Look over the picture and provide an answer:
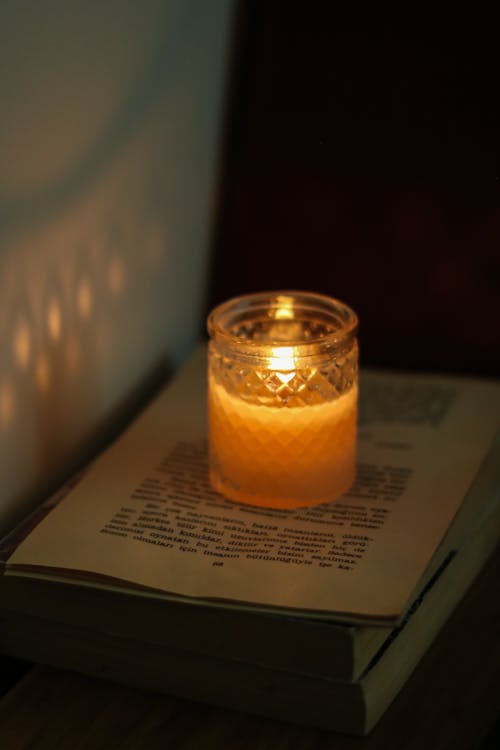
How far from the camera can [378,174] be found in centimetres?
93

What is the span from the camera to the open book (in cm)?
61

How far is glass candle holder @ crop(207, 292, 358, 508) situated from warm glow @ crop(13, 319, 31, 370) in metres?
0.14

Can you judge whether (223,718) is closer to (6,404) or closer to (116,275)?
(6,404)

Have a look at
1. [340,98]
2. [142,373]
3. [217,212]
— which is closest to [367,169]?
[340,98]

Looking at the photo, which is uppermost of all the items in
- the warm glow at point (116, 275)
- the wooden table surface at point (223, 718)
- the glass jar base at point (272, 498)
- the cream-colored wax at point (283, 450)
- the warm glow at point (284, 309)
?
the warm glow at point (284, 309)

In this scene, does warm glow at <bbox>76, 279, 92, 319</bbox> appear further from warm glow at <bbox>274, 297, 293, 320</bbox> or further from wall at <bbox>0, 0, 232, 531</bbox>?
warm glow at <bbox>274, 297, 293, 320</bbox>

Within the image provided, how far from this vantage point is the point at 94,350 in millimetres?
836

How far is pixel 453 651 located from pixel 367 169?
0.46 m

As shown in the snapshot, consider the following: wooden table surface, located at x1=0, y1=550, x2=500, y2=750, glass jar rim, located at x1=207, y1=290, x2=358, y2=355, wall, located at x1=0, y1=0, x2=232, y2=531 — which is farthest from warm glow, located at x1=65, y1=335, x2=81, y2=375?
wooden table surface, located at x1=0, y1=550, x2=500, y2=750

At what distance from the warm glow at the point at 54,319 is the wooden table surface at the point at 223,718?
25 centimetres

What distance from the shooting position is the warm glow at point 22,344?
0.73 metres

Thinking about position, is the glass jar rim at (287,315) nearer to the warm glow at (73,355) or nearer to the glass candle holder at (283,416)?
the glass candle holder at (283,416)

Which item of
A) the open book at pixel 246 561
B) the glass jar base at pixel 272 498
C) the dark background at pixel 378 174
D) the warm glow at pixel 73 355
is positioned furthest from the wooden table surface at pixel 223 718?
the dark background at pixel 378 174

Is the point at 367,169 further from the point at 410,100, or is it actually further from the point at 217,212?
the point at 217,212
